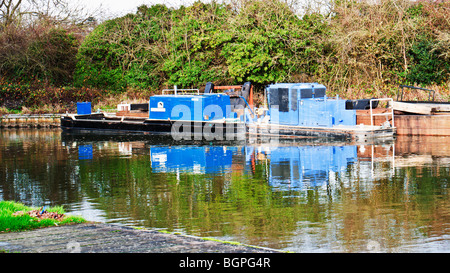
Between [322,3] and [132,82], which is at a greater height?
[322,3]

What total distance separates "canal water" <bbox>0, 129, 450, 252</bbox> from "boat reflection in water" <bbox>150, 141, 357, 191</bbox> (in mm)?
36

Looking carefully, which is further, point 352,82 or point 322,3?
point 322,3

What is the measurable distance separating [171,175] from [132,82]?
23.7m

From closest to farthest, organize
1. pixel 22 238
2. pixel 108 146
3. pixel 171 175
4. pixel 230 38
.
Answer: pixel 22 238, pixel 171 175, pixel 108 146, pixel 230 38

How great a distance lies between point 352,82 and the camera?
3244cm

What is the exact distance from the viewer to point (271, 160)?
19625 mm

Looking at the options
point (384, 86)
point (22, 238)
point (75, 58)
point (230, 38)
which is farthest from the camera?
point (75, 58)

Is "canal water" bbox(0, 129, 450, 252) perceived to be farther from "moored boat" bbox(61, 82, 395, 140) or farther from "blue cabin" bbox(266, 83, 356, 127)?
"blue cabin" bbox(266, 83, 356, 127)

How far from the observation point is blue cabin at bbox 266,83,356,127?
2558 cm

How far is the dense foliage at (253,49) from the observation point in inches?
1230

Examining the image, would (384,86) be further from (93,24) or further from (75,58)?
(93,24)

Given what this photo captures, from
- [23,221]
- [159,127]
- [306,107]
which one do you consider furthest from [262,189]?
[159,127]

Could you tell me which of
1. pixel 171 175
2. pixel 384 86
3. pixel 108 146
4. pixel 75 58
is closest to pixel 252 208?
pixel 171 175

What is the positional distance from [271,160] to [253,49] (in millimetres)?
14908
